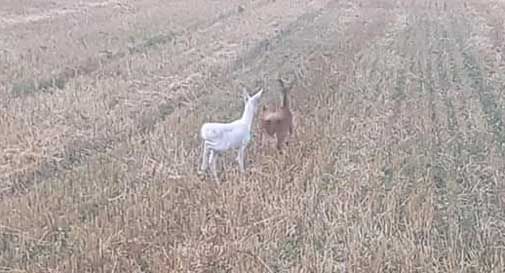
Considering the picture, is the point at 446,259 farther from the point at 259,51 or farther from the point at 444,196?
the point at 259,51

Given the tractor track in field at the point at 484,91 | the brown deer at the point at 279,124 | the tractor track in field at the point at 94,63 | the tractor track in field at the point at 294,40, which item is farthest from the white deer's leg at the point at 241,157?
the tractor track in field at the point at 294,40

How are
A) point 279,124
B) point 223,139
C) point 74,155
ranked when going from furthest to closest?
point 74,155, point 279,124, point 223,139

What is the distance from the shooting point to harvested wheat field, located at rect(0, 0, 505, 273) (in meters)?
5.65

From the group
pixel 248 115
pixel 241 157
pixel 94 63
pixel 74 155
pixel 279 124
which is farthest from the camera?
pixel 94 63

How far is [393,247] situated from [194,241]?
1333 millimetres

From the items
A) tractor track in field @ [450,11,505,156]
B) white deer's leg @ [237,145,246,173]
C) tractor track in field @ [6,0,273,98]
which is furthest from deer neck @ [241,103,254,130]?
tractor track in field @ [6,0,273,98]

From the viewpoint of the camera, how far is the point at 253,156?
7766 millimetres

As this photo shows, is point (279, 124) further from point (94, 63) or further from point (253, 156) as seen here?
point (94, 63)

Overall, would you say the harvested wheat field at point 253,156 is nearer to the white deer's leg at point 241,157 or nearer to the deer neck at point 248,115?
the white deer's leg at point 241,157

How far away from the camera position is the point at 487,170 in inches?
291

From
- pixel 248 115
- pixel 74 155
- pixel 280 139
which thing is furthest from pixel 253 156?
pixel 74 155

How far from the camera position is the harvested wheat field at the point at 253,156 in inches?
222

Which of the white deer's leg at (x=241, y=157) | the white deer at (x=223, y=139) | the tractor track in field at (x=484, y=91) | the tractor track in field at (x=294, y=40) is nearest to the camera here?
the white deer at (x=223, y=139)

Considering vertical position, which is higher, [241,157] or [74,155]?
[241,157]
